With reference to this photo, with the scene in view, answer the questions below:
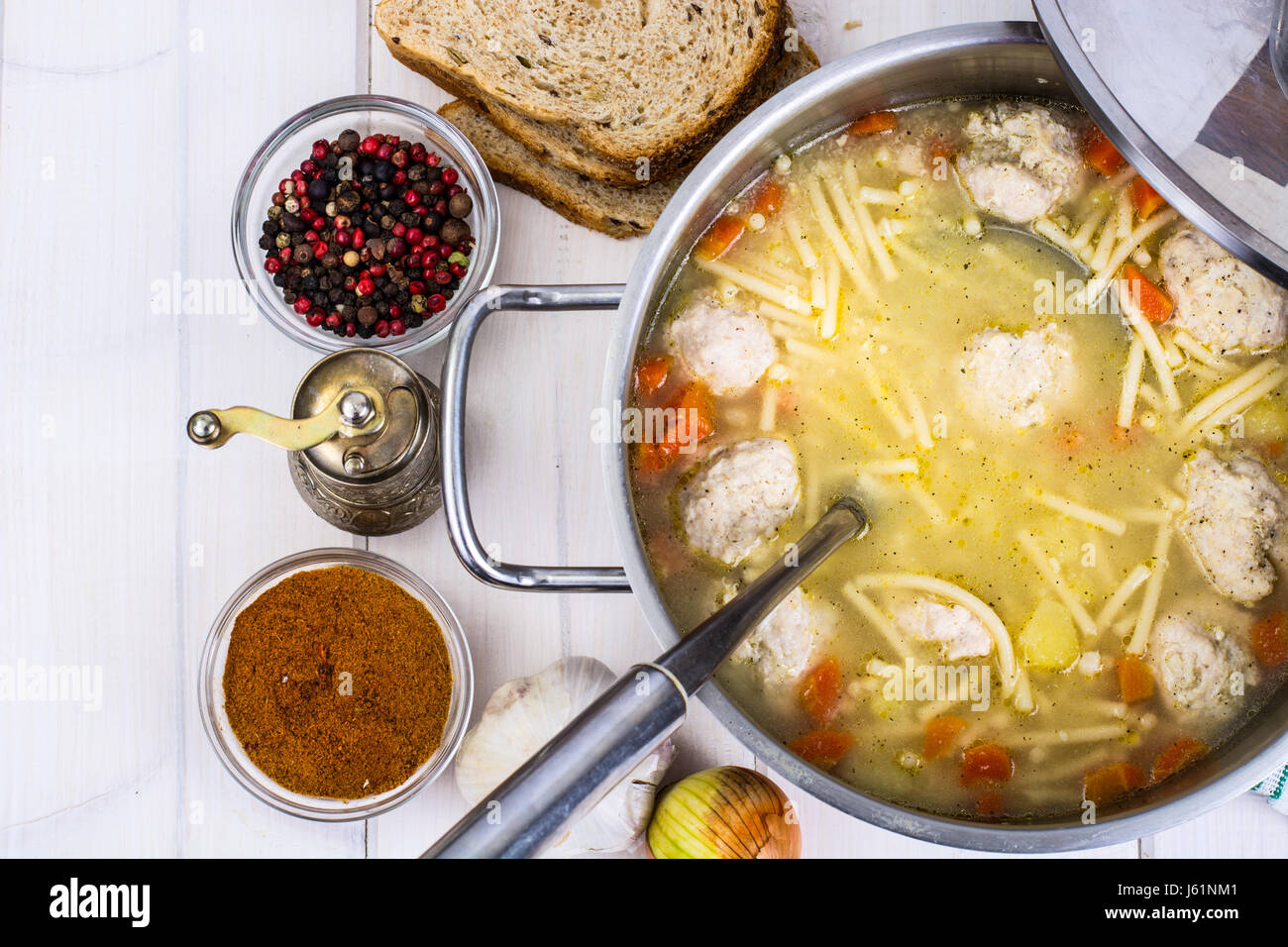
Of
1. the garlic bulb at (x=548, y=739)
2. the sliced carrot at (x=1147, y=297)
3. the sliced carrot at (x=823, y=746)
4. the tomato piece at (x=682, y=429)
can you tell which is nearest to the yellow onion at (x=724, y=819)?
the garlic bulb at (x=548, y=739)

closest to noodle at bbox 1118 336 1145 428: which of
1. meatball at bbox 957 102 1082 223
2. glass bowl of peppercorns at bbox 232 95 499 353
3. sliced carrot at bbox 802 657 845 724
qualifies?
meatball at bbox 957 102 1082 223

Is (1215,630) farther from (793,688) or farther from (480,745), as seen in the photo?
(480,745)

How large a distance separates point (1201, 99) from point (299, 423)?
1491 millimetres

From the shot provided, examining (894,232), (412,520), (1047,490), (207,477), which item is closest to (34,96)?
(207,477)

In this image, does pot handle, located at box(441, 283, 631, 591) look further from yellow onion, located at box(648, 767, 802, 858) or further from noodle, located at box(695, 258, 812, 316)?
yellow onion, located at box(648, 767, 802, 858)

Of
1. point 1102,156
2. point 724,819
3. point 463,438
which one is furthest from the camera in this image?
point 724,819

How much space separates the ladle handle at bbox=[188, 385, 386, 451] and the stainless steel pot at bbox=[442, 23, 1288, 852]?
0.67 ft

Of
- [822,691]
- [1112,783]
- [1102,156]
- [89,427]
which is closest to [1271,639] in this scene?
[1112,783]

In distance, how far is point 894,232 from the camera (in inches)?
75.4

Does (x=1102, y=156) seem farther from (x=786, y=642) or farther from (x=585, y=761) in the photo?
(x=585, y=761)

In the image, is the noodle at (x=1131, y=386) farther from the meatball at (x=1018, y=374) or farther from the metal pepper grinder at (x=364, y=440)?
the metal pepper grinder at (x=364, y=440)

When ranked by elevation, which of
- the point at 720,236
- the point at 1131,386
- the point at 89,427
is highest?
the point at 720,236

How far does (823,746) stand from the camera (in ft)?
6.09

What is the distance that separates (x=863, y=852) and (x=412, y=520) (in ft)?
3.79
